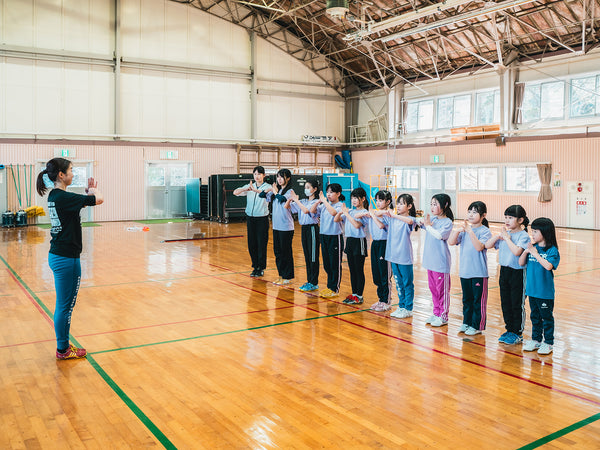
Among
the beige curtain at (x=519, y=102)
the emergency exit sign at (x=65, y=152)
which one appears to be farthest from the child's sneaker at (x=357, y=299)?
the beige curtain at (x=519, y=102)

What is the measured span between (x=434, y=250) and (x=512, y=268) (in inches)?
33.8

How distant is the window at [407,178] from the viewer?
24125 millimetres

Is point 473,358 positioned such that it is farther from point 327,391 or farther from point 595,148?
point 595,148

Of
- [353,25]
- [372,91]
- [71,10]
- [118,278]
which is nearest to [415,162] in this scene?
[372,91]

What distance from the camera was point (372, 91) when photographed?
25.7 m

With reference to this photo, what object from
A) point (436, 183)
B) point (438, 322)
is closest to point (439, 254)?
point (438, 322)

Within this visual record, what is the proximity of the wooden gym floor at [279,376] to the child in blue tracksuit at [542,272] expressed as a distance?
0.27 meters

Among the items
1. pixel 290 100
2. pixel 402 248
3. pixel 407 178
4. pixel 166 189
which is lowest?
pixel 402 248

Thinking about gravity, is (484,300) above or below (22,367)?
above

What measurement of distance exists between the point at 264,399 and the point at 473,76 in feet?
67.0

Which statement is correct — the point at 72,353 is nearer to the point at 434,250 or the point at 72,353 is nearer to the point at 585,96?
the point at 434,250

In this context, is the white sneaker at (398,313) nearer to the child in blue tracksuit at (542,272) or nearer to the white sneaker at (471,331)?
the white sneaker at (471,331)

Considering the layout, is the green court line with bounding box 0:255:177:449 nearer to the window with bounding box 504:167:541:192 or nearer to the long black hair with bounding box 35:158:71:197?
the long black hair with bounding box 35:158:71:197

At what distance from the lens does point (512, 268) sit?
4883mm
